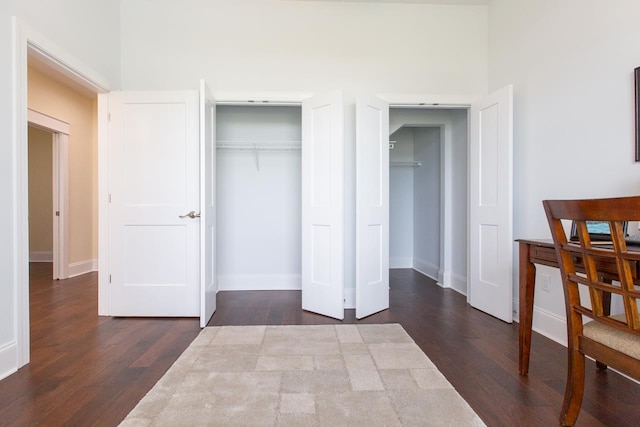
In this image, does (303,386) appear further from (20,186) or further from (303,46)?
(303,46)

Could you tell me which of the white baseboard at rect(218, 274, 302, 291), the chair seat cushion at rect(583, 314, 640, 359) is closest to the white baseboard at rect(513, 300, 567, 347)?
the chair seat cushion at rect(583, 314, 640, 359)

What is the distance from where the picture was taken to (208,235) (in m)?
2.98

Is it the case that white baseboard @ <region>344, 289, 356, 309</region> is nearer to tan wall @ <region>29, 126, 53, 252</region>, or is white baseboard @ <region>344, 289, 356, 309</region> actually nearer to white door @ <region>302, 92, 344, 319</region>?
white door @ <region>302, 92, 344, 319</region>

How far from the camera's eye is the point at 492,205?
3047 mm

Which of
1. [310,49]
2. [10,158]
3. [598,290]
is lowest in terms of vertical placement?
[598,290]

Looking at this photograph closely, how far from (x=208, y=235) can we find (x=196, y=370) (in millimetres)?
1285

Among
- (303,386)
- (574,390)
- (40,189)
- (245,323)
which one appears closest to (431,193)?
(245,323)

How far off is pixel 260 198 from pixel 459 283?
264 cm

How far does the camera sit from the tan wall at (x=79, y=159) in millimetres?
4707

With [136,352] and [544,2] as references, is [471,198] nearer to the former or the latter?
[544,2]

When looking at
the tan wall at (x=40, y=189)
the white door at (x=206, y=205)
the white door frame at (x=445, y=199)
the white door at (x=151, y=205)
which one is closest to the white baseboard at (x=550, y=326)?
the white door frame at (x=445, y=199)

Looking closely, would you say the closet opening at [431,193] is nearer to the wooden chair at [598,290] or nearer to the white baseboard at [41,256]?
the wooden chair at [598,290]

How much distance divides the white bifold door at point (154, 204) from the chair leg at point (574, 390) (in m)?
2.61

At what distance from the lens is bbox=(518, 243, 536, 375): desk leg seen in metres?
1.91
